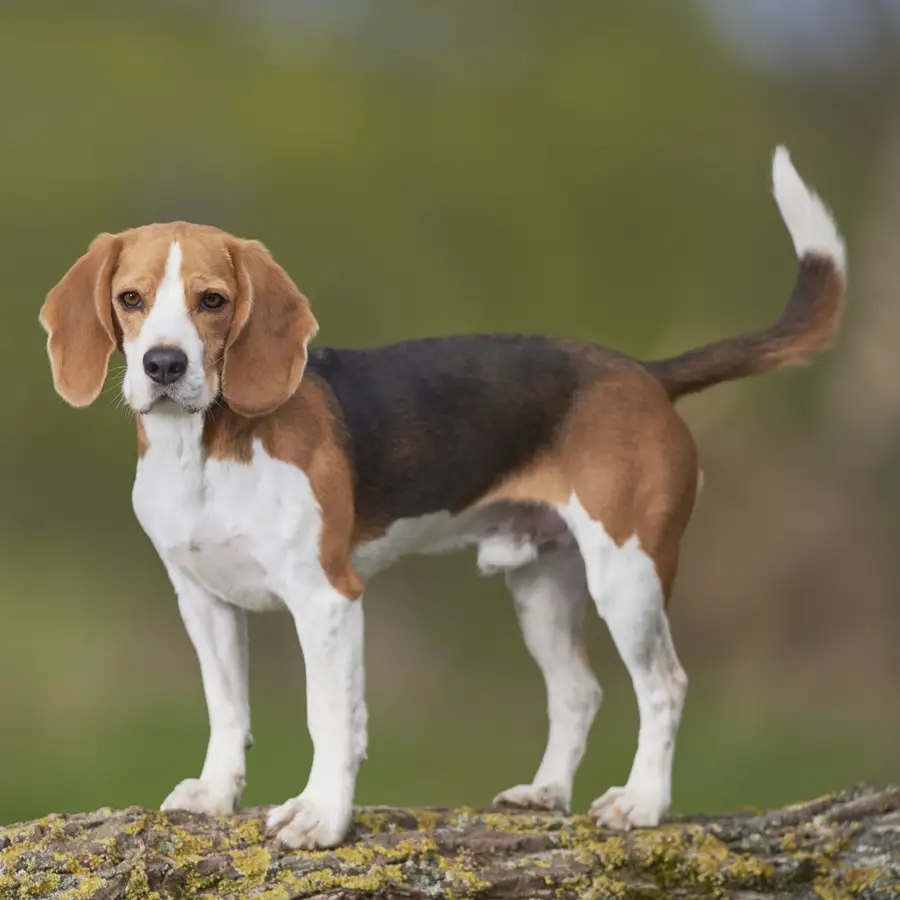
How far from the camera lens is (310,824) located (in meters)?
4.01

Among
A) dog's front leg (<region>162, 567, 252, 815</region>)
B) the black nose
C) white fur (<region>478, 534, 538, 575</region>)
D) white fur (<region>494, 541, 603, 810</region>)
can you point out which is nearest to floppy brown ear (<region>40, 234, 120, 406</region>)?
the black nose

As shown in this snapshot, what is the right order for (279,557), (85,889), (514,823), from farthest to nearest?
(514,823), (279,557), (85,889)

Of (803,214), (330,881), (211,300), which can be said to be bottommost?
(330,881)

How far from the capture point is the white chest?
398cm

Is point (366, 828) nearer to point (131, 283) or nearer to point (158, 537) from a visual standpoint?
point (158, 537)

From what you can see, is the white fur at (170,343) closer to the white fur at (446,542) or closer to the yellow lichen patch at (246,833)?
the white fur at (446,542)

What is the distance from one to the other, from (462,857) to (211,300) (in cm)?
152

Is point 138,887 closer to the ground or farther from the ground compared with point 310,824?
closer to the ground

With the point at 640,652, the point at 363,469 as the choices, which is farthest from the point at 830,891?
the point at 363,469

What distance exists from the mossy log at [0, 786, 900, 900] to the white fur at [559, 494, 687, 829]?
8 centimetres

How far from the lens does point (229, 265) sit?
3.88m

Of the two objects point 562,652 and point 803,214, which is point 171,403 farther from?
point 803,214

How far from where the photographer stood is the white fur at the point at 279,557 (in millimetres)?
3979

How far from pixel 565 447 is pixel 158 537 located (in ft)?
3.69
